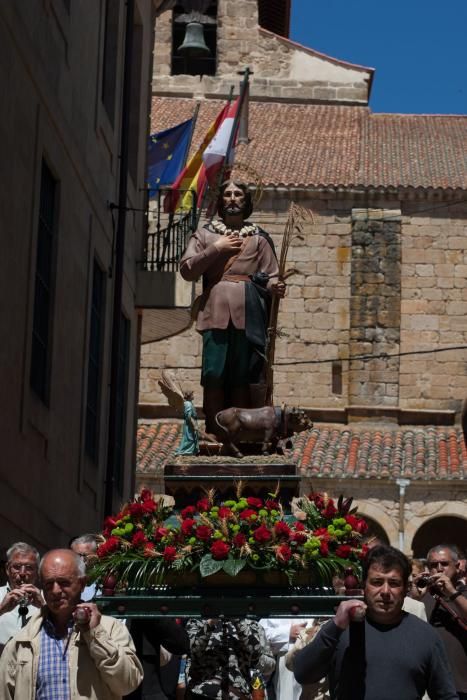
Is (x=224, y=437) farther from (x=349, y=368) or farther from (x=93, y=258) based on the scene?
(x=349, y=368)

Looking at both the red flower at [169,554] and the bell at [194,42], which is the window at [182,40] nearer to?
the bell at [194,42]

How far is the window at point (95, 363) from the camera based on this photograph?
18516mm

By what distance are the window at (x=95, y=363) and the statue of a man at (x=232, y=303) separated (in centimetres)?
697

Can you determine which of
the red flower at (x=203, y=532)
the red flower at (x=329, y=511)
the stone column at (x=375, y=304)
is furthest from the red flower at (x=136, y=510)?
the stone column at (x=375, y=304)

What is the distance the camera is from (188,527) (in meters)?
9.10

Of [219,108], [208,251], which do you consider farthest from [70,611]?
[219,108]

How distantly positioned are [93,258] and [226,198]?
690 centimetres

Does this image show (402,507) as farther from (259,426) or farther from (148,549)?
(148,549)

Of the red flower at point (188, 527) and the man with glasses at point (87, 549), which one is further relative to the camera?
the man with glasses at point (87, 549)

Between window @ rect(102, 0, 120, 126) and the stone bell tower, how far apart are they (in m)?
22.2

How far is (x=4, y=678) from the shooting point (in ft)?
23.0

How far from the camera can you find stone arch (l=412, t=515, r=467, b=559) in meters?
34.5

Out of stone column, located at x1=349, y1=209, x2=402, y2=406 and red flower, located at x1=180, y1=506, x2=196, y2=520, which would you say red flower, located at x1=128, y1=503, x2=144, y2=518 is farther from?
stone column, located at x1=349, y1=209, x2=402, y2=406

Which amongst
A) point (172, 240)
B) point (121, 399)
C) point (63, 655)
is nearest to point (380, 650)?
point (63, 655)
